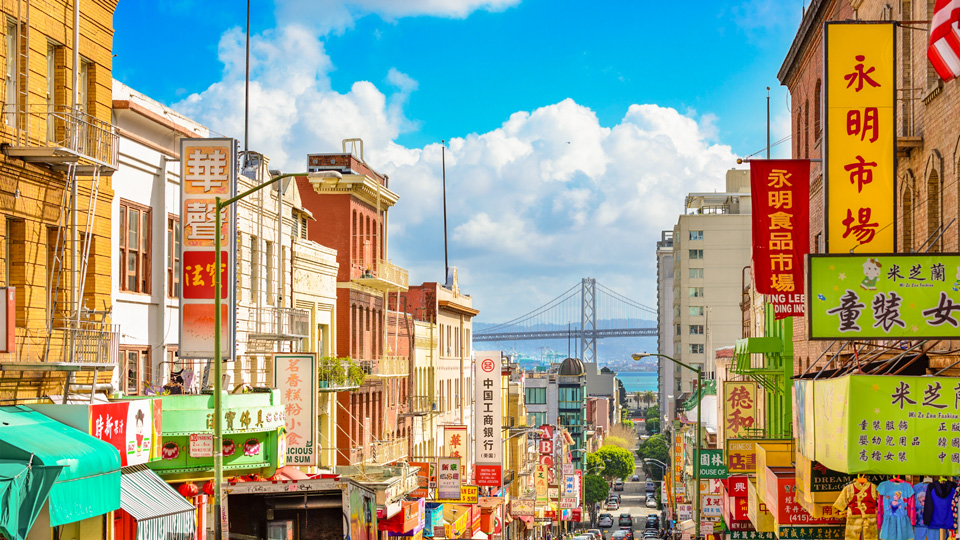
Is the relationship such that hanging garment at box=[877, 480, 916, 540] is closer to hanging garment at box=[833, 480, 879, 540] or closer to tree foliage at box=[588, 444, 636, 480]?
hanging garment at box=[833, 480, 879, 540]

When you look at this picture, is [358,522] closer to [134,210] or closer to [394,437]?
[134,210]

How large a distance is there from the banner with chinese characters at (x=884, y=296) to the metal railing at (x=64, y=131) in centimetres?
1340

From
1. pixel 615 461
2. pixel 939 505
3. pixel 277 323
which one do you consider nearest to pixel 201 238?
pixel 277 323

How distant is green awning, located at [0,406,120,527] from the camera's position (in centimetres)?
1758

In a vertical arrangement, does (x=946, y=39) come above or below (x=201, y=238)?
above

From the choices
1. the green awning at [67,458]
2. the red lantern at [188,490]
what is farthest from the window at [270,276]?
the green awning at [67,458]

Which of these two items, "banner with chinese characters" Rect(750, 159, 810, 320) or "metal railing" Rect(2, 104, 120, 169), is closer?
"metal railing" Rect(2, 104, 120, 169)

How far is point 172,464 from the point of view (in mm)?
27516

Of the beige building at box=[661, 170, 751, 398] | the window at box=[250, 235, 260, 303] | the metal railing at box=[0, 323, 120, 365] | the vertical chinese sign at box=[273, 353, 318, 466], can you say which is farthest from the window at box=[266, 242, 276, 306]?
the beige building at box=[661, 170, 751, 398]

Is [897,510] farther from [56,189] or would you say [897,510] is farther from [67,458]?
[56,189]

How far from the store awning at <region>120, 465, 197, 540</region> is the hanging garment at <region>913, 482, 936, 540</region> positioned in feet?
43.5

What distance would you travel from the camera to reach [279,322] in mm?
35875

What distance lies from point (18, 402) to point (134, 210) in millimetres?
8635

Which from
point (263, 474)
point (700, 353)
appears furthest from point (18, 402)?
point (700, 353)
